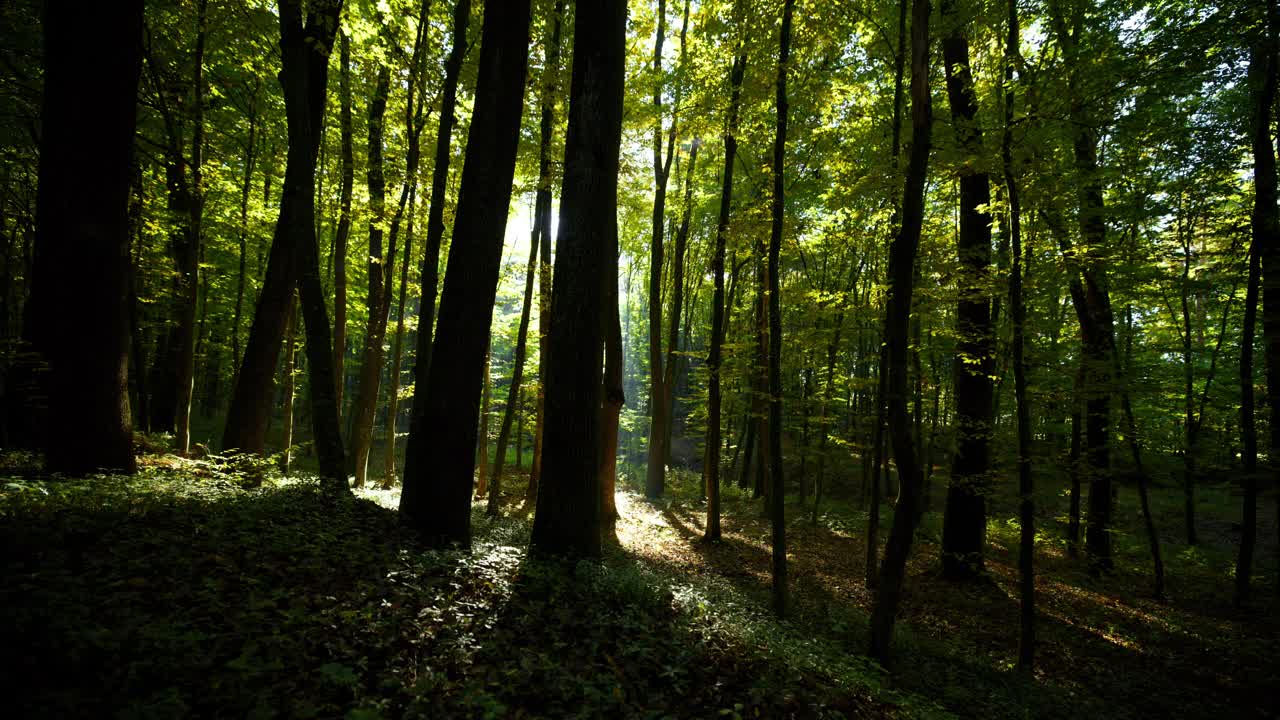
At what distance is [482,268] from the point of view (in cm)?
→ 643

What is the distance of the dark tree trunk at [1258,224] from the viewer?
25.0 ft

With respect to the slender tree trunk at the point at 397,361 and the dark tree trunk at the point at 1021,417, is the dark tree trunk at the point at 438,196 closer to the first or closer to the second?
the slender tree trunk at the point at 397,361

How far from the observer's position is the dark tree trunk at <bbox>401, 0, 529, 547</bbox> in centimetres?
632

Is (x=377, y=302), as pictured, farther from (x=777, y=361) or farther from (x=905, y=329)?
(x=905, y=329)

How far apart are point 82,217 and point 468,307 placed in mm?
4348

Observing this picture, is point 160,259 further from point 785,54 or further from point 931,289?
point 931,289

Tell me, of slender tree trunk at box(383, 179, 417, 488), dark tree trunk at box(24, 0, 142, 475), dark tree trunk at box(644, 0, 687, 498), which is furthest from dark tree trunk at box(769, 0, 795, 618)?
dark tree trunk at box(24, 0, 142, 475)

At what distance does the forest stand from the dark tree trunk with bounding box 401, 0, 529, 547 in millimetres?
43

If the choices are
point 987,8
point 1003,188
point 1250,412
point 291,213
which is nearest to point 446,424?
point 291,213

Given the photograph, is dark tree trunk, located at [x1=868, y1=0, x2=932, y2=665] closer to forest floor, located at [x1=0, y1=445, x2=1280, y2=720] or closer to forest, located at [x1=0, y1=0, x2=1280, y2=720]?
forest, located at [x1=0, y1=0, x2=1280, y2=720]

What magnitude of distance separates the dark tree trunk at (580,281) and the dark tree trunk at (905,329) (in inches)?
145

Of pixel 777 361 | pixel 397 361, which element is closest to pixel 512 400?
pixel 397 361

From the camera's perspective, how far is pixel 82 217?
5.61 m

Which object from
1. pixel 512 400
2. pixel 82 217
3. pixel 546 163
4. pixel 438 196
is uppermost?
pixel 546 163
